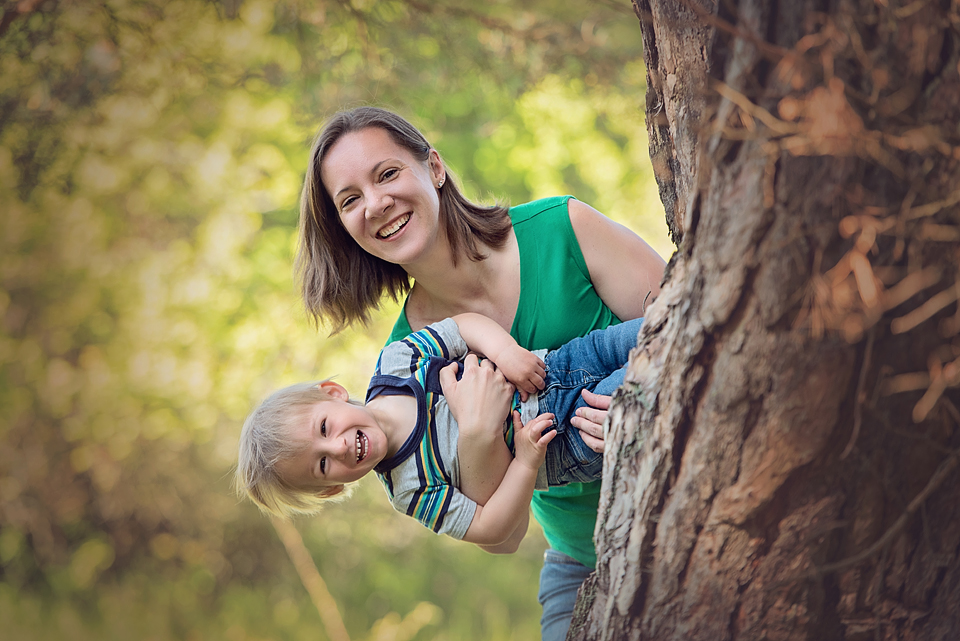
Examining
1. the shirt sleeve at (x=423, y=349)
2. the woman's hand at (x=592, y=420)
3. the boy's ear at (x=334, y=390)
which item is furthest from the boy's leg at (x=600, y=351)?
the boy's ear at (x=334, y=390)

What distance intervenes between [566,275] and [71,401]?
12.9 ft

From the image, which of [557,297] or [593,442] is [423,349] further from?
[593,442]

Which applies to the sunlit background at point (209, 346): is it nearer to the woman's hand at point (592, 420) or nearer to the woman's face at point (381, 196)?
the woman's face at point (381, 196)

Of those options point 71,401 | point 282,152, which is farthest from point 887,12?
point 71,401

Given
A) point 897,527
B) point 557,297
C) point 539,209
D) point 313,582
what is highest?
point 539,209

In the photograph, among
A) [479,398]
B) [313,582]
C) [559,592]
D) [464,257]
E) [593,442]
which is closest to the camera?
[593,442]

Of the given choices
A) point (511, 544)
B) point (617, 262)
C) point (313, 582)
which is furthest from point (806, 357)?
point (313, 582)

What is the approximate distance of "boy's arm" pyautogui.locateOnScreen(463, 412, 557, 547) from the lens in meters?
1.36

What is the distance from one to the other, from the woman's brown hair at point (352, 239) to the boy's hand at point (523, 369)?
28 centimetres

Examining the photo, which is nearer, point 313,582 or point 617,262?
point 617,262

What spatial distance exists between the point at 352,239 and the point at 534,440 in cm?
68

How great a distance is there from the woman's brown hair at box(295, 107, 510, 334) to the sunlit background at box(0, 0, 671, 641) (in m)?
2.08

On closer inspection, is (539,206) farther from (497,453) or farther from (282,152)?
(282,152)

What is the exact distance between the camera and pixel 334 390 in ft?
5.57
